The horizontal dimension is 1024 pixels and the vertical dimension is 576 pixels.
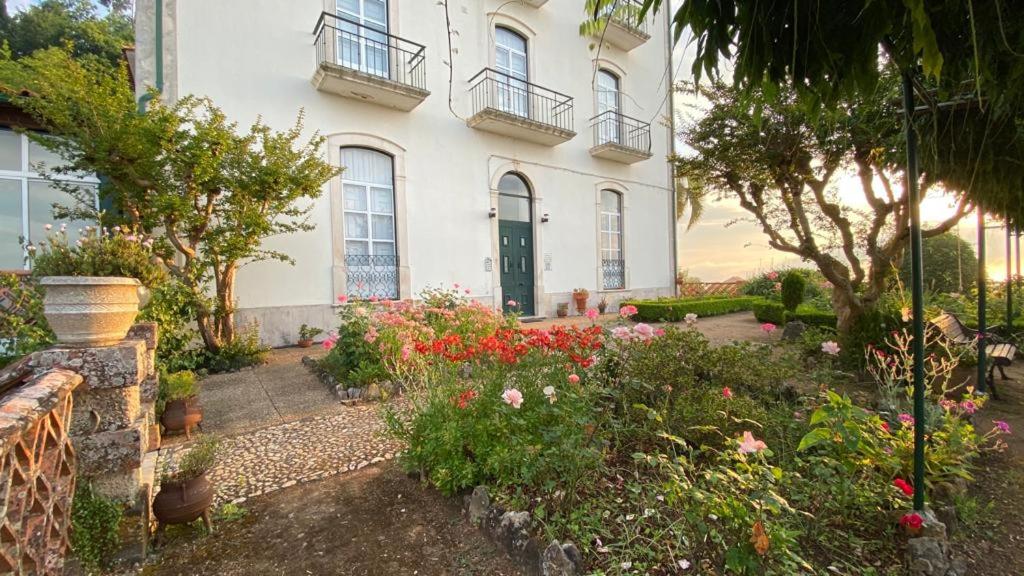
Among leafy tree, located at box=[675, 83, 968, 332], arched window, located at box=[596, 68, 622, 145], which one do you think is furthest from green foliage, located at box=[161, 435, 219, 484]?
arched window, located at box=[596, 68, 622, 145]

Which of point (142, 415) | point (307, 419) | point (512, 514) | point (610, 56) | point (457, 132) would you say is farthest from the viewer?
point (610, 56)

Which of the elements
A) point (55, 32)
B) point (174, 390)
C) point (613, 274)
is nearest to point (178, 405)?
point (174, 390)

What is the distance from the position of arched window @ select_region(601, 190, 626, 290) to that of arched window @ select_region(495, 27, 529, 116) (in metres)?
3.37

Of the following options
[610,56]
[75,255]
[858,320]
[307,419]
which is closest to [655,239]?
[610,56]

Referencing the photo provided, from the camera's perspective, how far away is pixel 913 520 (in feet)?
6.14

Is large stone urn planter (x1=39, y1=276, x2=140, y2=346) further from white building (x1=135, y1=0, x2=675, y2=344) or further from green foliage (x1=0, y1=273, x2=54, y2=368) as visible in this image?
white building (x1=135, y1=0, x2=675, y2=344)

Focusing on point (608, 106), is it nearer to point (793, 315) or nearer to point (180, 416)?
point (793, 315)

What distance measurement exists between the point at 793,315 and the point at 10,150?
546 inches

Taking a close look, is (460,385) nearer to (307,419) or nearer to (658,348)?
(658,348)

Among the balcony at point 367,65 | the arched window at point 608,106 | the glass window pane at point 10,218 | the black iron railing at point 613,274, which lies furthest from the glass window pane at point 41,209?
the arched window at point 608,106

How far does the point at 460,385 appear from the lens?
2.62m

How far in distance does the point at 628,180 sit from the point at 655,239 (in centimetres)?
202

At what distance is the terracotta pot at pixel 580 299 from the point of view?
35.4 ft

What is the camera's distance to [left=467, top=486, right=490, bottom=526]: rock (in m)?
2.08
